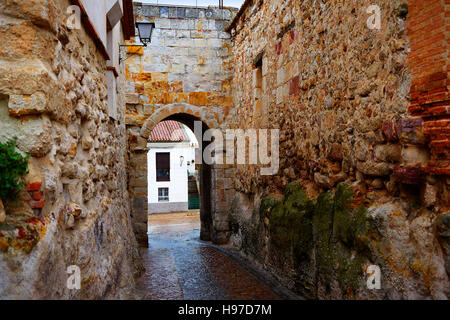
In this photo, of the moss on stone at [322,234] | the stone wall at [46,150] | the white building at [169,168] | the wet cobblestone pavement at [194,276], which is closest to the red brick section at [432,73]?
the moss on stone at [322,234]

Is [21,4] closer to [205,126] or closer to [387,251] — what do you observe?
[387,251]

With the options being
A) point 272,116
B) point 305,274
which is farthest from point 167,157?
point 305,274

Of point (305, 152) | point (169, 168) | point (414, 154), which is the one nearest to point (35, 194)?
point (414, 154)

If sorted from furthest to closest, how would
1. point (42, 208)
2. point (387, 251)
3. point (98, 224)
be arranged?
1. point (98, 224)
2. point (387, 251)
3. point (42, 208)

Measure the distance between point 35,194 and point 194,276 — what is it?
4225 mm

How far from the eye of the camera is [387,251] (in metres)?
2.82

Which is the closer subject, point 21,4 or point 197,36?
point 21,4

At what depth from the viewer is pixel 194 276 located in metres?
5.76

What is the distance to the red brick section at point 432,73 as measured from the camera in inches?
96.9

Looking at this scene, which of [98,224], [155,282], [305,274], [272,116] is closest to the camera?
[98,224]

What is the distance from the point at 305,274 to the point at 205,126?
5249 mm

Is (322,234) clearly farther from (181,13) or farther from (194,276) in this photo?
(181,13)

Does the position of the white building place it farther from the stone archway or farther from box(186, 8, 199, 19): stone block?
box(186, 8, 199, 19): stone block

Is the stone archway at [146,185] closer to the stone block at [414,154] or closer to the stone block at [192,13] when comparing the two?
the stone block at [192,13]
